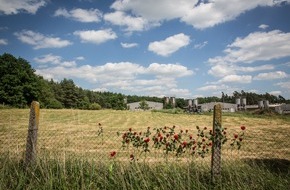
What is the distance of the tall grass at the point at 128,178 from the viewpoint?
386 cm

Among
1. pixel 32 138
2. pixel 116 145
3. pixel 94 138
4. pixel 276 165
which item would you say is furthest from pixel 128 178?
pixel 94 138

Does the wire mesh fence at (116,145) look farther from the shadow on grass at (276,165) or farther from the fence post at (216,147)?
the shadow on grass at (276,165)

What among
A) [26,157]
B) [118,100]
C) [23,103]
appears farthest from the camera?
[118,100]

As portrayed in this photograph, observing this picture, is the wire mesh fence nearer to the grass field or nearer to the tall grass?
the grass field

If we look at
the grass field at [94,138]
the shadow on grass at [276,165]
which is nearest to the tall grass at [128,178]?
the grass field at [94,138]

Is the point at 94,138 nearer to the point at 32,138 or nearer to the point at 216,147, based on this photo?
the point at 32,138

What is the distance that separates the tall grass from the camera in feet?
12.7

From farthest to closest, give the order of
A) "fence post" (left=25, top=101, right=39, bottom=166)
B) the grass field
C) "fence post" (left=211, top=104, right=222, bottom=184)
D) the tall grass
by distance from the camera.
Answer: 1. the grass field
2. "fence post" (left=25, top=101, right=39, bottom=166)
3. "fence post" (left=211, top=104, right=222, bottom=184)
4. the tall grass

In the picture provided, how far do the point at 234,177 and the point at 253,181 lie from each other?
312mm

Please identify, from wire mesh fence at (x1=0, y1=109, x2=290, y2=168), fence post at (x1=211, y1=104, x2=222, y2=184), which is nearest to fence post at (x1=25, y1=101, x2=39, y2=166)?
wire mesh fence at (x1=0, y1=109, x2=290, y2=168)

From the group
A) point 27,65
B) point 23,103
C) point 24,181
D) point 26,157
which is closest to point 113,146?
point 26,157

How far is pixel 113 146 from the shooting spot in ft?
42.0

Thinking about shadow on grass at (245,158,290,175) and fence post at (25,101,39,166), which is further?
shadow on grass at (245,158,290,175)

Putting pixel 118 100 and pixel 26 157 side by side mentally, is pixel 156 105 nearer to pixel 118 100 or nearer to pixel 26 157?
pixel 118 100
